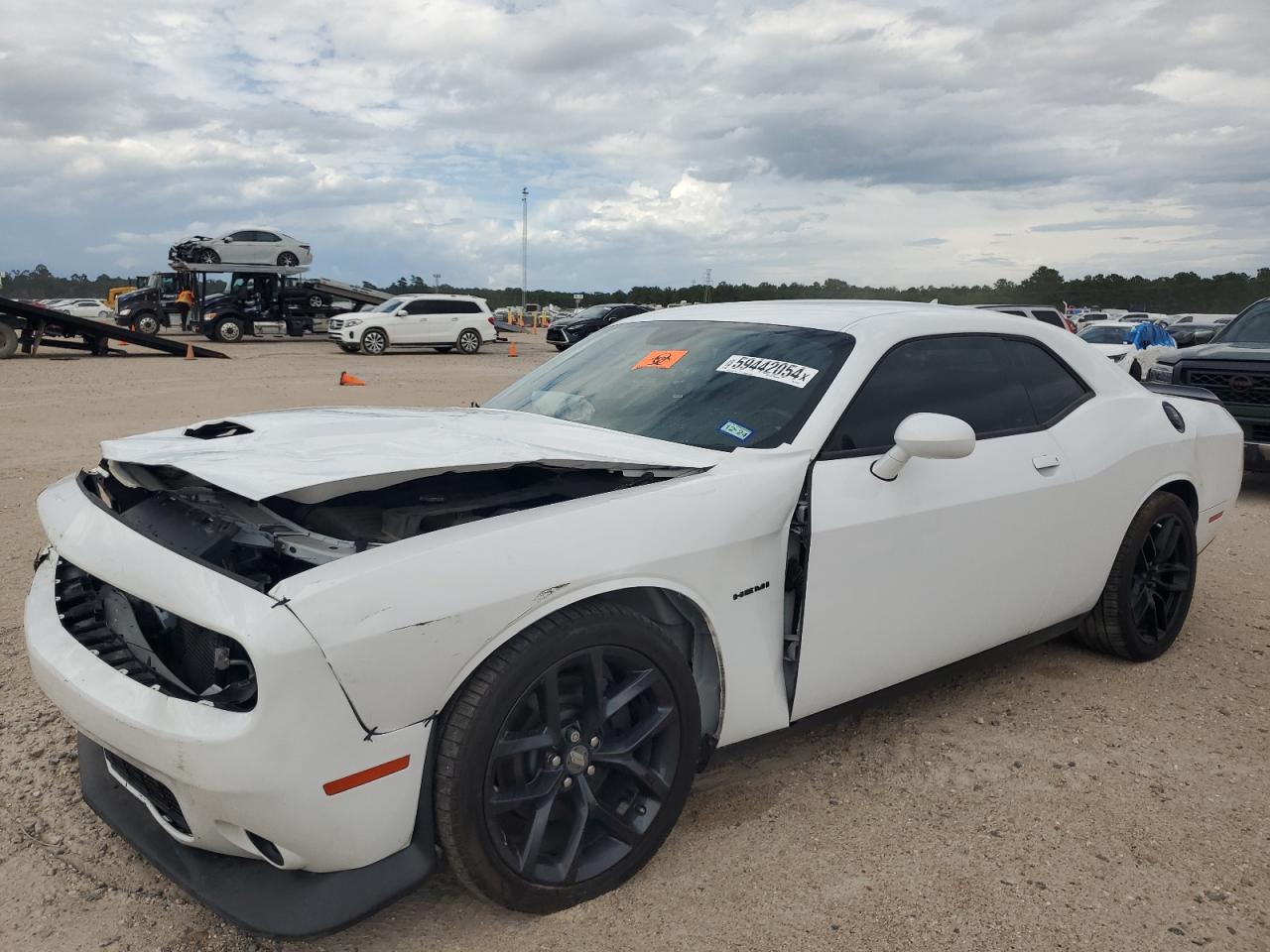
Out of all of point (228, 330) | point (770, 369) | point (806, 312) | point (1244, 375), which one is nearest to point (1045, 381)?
point (806, 312)

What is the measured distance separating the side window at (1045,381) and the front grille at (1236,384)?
216 inches

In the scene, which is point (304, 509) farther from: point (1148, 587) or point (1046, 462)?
point (1148, 587)

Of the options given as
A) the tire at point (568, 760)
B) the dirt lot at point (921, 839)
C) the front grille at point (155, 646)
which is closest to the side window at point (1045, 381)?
the dirt lot at point (921, 839)

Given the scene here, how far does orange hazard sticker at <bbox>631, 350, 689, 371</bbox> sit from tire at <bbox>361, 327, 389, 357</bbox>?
24352 millimetres

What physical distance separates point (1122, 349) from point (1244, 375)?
18.6ft

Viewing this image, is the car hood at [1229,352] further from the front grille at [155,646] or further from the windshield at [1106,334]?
the windshield at [1106,334]

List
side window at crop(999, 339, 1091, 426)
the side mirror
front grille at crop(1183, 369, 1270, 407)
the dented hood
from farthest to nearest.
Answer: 1. front grille at crop(1183, 369, 1270, 407)
2. side window at crop(999, 339, 1091, 426)
3. the side mirror
4. the dented hood

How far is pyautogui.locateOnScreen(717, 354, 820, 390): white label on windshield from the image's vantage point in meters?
3.09

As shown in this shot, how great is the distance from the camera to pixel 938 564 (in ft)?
10.1

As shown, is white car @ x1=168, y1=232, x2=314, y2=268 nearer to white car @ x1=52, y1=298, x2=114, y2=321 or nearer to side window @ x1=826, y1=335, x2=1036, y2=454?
white car @ x1=52, y1=298, x2=114, y2=321

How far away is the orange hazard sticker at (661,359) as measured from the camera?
344 cm

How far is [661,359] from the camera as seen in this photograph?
349 centimetres

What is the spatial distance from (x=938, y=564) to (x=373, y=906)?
1966 mm

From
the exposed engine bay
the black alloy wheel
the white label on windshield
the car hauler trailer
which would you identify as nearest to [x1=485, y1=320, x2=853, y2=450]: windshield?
the white label on windshield
